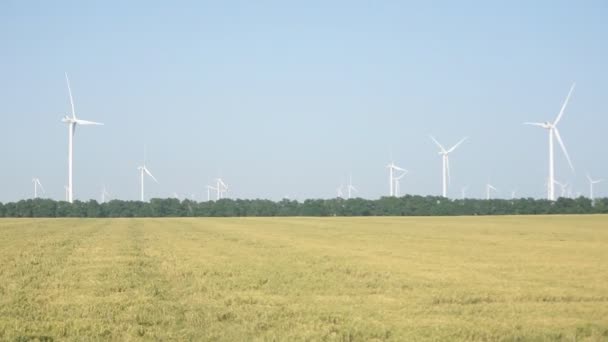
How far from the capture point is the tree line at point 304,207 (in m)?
131

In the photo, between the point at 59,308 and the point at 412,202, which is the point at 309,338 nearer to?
the point at 59,308

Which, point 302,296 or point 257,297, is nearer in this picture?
point 257,297

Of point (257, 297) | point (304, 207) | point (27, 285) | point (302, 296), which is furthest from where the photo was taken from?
point (304, 207)

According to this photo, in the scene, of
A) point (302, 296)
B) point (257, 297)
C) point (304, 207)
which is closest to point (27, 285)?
point (257, 297)

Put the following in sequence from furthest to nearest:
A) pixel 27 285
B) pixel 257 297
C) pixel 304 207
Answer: pixel 304 207, pixel 27 285, pixel 257 297

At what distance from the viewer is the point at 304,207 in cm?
14938

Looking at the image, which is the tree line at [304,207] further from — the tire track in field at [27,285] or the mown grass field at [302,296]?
the tire track in field at [27,285]

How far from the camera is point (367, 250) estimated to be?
3331 centimetres

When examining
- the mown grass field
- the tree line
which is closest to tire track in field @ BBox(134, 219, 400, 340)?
the mown grass field

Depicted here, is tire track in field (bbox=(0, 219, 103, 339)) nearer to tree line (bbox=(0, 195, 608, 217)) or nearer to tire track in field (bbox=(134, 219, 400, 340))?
tire track in field (bbox=(134, 219, 400, 340))

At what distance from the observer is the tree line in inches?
5172

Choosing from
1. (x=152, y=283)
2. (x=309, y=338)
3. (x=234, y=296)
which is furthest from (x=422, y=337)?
(x=152, y=283)

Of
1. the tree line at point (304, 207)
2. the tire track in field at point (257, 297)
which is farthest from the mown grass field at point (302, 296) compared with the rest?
the tree line at point (304, 207)

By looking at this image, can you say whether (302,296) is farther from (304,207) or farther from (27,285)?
(304,207)
